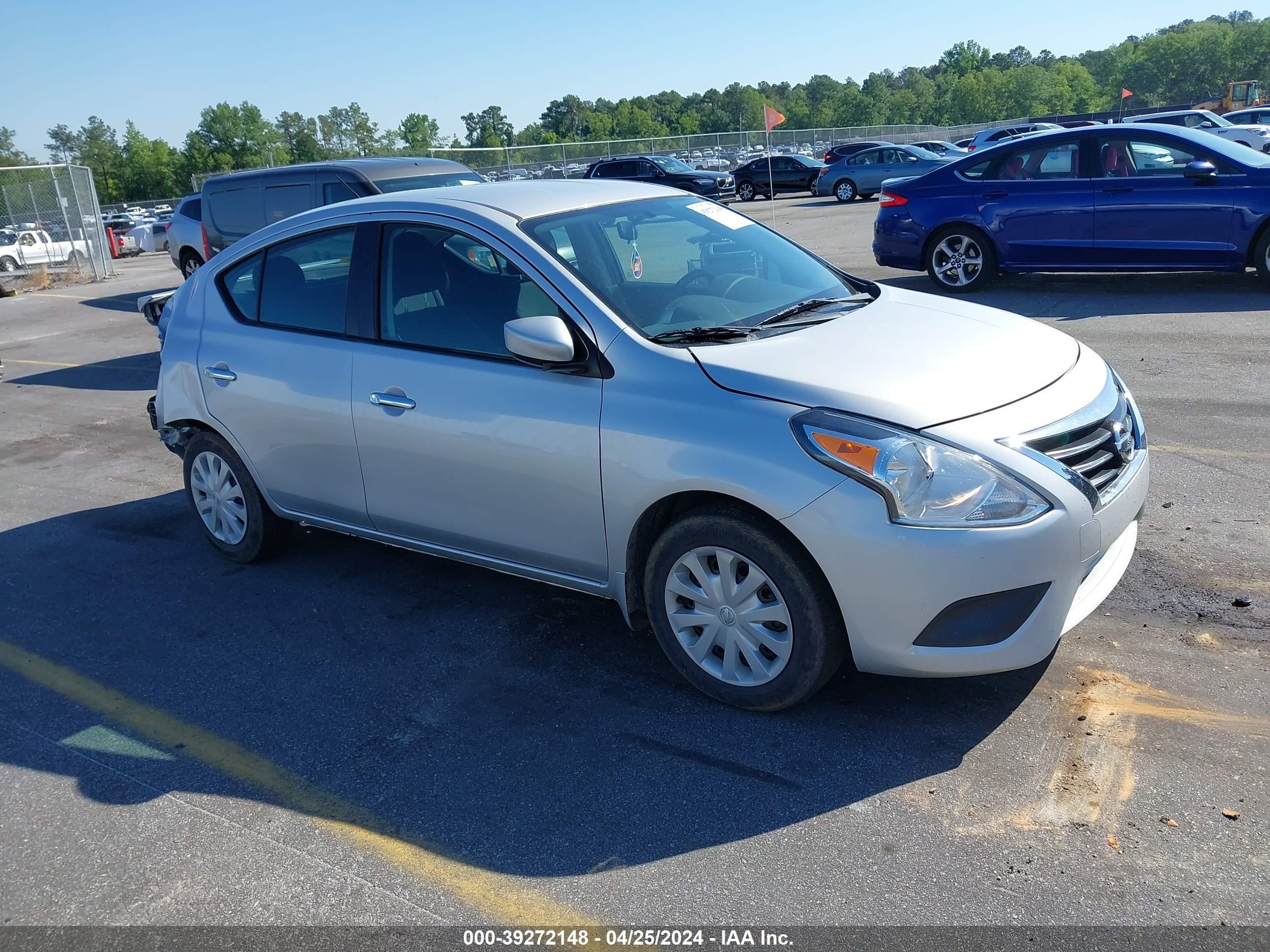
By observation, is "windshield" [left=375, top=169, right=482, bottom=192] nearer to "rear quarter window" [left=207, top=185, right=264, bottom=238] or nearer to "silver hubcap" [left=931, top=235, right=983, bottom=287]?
"rear quarter window" [left=207, top=185, right=264, bottom=238]

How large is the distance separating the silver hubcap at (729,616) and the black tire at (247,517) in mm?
2537

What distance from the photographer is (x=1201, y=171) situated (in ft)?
32.1

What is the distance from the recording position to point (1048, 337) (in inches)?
164

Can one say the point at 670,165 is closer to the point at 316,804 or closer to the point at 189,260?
the point at 189,260

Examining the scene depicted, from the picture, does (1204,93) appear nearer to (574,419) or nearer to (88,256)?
(88,256)

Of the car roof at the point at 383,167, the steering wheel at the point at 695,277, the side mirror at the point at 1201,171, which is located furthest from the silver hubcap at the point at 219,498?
the side mirror at the point at 1201,171

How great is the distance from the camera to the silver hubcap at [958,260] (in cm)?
1130

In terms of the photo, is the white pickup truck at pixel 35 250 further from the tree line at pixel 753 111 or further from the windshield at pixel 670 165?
the tree line at pixel 753 111

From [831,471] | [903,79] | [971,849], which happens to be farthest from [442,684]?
[903,79]

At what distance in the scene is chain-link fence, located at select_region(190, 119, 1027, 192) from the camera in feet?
115

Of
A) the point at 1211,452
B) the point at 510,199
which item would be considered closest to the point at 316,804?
the point at 510,199

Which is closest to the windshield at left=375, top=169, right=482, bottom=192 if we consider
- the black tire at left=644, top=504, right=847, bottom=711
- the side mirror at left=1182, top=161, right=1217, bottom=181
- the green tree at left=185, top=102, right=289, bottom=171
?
the side mirror at left=1182, top=161, right=1217, bottom=181

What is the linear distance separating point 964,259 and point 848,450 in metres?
8.90

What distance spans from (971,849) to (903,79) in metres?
202
